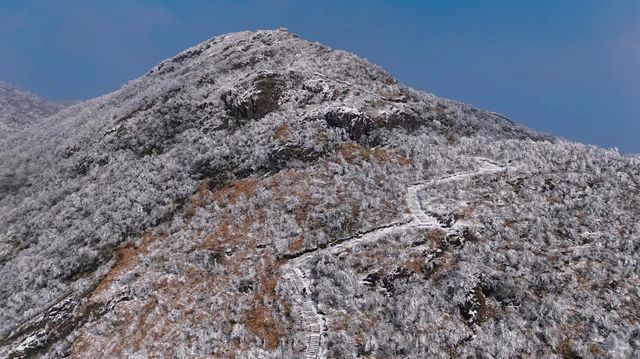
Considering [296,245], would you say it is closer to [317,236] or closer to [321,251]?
[317,236]

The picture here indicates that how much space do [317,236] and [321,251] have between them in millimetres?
1576

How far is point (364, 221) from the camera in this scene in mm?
38656

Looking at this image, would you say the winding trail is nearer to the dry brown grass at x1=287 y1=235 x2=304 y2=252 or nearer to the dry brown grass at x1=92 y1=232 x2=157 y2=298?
the dry brown grass at x1=287 y1=235 x2=304 y2=252

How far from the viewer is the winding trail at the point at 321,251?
29047 millimetres

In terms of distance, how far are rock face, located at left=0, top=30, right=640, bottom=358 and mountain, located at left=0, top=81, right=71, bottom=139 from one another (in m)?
90.0

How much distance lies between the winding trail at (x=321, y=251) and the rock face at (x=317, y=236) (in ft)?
0.52

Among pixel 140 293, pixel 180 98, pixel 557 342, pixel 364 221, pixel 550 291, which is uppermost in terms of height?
pixel 180 98

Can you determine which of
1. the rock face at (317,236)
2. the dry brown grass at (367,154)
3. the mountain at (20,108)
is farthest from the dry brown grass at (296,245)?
the mountain at (20,108)

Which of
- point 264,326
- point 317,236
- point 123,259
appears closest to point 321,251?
point 317,236

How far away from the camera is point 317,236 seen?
37.2 m

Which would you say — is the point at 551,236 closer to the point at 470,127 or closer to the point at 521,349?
the point at 521,349

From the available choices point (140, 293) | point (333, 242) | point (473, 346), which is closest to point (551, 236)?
point (473, 346)

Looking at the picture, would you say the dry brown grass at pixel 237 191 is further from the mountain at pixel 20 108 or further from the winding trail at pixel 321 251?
the mountain at pixel 20 108

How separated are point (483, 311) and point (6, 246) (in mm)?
45609
